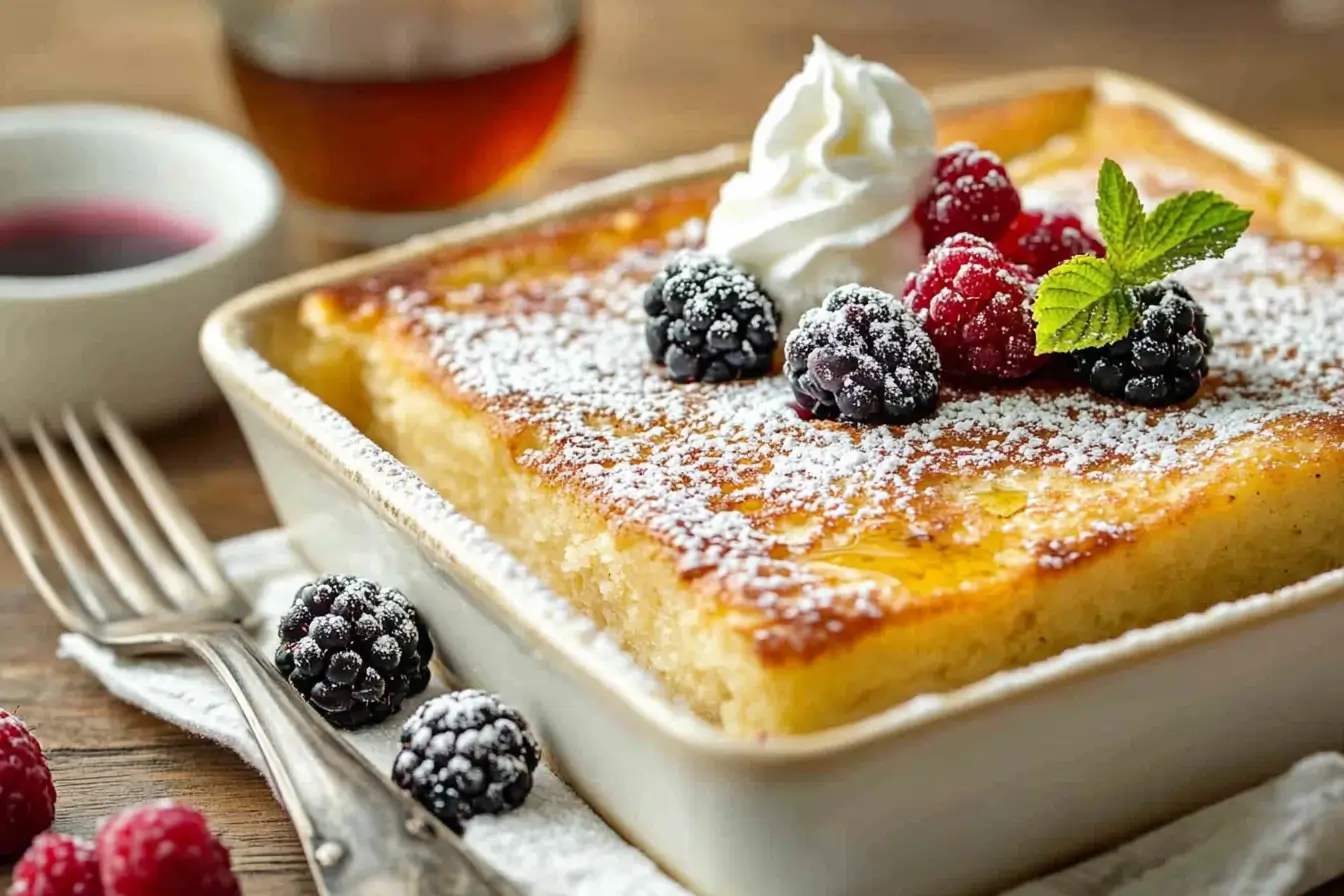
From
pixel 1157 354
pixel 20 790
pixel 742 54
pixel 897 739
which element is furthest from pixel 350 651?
pixel 742 54

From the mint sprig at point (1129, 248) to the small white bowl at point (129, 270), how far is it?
3.97 ft

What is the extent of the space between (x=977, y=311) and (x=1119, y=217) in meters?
0.18

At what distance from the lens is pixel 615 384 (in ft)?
6.39

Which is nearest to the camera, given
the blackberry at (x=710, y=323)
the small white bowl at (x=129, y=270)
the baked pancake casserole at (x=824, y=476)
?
the baked pancake casserole at (x=824, y=476)

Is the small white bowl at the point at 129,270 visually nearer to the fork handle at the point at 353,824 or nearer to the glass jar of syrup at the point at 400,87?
the glass jar of syrup at the point at 400,87

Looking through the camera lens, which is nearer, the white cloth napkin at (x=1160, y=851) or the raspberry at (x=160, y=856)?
the raspberry at (x=160, y=856)

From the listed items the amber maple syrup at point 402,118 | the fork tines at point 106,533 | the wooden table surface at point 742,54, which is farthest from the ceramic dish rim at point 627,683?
the wooden table surface at point 742,54

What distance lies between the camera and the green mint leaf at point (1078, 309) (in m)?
1.78

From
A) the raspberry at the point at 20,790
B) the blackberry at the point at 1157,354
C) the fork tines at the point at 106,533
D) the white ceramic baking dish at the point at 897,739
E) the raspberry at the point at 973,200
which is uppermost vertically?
the raspberry at the point at 973,200

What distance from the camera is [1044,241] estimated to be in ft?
6.48

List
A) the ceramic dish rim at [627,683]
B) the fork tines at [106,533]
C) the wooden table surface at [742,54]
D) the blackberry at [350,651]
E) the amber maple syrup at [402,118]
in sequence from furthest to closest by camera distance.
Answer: the wooden table surface at [742,54]
the amber maple syrup at [402,118]
the fork tines at [106,533]
the blackberry at [350,651]
the ceramic dish rim at [627,683]

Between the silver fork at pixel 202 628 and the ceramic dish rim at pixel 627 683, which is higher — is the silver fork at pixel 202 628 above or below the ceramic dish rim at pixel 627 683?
below

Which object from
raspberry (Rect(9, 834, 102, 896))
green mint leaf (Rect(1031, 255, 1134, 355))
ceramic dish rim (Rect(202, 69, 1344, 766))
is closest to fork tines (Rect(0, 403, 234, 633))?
ceramic dish rim (Rect(202, 69, 1344, 766))

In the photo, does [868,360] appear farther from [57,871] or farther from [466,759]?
[57,871]
